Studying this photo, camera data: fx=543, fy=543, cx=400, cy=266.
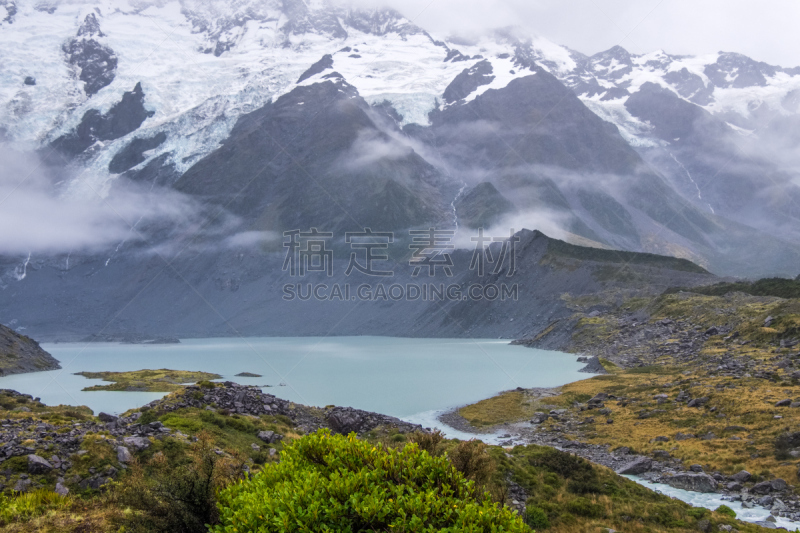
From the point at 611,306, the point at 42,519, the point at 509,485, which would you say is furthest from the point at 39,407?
the point at 611,306

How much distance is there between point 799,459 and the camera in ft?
81.7

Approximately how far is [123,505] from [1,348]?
102 m

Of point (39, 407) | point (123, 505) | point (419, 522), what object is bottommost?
point (39, 407)

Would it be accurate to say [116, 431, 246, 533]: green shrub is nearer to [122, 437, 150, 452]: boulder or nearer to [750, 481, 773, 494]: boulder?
[122, 437, 150, 452]: boulder

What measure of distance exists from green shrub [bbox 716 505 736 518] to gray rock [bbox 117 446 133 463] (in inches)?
854

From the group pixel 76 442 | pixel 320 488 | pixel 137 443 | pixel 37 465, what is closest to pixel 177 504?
pixel 320 488

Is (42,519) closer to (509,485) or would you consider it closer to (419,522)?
(419,522)

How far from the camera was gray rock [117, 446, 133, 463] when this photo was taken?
19172mm

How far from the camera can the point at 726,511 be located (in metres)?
20.2

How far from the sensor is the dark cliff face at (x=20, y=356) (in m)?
91.5

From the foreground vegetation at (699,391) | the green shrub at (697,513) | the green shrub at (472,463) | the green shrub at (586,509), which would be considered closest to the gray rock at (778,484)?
the foreground vegetation at (699,391)

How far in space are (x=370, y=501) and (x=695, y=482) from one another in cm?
2153

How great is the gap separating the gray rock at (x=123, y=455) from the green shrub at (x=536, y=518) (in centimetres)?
1417

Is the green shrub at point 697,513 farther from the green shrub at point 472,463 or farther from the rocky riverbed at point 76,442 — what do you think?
the rocky riverbed at point 76,442
